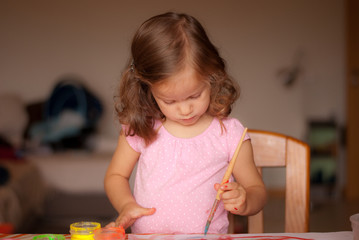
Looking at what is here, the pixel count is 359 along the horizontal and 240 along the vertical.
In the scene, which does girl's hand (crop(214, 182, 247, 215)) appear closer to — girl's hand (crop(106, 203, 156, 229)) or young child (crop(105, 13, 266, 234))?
young child (crop(105, 13, 266, 234))

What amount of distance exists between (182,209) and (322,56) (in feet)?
11.7

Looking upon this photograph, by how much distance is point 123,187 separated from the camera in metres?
1.05

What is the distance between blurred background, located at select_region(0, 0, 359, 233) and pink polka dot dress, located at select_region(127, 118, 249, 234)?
280 centimetres

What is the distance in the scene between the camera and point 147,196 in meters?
1.08

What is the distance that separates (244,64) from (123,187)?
3.37m

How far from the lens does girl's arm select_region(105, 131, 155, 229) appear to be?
0.96 metres

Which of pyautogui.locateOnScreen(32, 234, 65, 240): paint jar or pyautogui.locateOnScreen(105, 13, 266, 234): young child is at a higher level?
pyautogui.locateOnScreen(105, 13, 266, 234): young child

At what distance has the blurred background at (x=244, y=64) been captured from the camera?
399 centimetres

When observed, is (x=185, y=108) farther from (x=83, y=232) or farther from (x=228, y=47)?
(x=228, y=47)

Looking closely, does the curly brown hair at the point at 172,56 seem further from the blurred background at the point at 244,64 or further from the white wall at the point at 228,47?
the white wall at the point at 228,47

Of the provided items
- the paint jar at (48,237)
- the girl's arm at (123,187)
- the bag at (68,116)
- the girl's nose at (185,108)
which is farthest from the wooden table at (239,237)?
the bag at (68,116)

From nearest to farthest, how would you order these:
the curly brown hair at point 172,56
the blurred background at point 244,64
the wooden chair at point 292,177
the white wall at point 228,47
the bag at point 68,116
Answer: the curly brown hair at point 172,56
the wooden chair at point 292,177
the bag at point 68,116
the blurred background at point 244,64
the white wall at point 228,47

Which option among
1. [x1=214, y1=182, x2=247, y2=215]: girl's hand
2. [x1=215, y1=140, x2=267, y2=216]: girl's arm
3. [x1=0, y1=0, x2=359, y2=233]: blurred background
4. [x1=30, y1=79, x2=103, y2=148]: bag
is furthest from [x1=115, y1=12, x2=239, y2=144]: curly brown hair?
[x1=0, y1=0, x2=359, y2=233]: blurred background

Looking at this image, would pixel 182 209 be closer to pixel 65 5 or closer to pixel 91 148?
pixel 91 148
